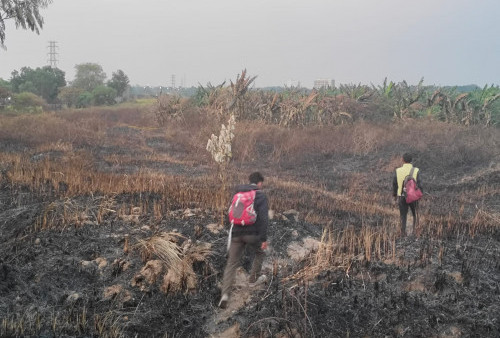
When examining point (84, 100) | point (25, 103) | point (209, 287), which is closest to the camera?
point (209, 287)

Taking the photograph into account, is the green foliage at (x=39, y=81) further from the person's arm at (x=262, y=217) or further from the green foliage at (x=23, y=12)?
the person's arm at (x=262, y=217)

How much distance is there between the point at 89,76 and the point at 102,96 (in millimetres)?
16486

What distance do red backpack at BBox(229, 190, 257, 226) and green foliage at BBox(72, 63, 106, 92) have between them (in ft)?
185

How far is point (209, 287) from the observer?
485cm

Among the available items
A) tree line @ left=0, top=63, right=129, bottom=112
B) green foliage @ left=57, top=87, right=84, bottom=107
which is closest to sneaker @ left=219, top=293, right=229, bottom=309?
tree line @ left=0, top=63, right=129, bottom=112

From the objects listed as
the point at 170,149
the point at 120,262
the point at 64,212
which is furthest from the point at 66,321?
the point at 170,149

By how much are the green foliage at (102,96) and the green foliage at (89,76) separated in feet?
46.7

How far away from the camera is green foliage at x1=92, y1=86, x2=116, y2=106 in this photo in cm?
4219

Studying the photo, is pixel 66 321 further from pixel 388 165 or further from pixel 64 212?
pixel 388 165

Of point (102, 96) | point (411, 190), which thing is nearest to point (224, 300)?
point (411, 190)

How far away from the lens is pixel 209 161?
1415 centimetres

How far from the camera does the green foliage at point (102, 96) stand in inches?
1661

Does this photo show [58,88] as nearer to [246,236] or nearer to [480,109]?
[480,109]

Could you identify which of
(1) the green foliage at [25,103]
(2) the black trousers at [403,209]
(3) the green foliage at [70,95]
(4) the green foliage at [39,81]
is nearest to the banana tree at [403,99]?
(2) the black trousers at [403,209]
